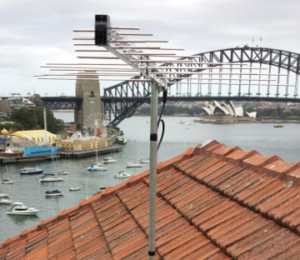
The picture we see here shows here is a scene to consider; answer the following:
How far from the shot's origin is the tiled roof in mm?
1974

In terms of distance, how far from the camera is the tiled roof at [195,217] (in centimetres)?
197

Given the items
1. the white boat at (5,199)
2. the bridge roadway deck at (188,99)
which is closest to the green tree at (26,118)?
the bridge roadway deck at (188,99)

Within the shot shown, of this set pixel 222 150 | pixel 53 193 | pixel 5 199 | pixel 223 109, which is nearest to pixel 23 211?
pixel 5 199

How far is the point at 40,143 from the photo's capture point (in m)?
47.5

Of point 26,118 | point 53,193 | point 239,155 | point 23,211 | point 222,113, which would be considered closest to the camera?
point 239,155

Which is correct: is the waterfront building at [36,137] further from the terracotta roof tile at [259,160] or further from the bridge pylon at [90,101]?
the terracotta roof tile at [259,160]

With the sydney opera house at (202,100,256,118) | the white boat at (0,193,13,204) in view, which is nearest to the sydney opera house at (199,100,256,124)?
the sydney opera house at (202,100,256,118)

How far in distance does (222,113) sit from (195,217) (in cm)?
11636

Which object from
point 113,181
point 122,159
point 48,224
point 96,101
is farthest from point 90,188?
point 96,101

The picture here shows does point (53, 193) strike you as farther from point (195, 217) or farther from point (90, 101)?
point (90, 101)

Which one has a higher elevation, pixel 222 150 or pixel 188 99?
pixel 222 150

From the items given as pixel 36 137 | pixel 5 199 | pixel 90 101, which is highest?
pixel 90 101

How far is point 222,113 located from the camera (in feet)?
384

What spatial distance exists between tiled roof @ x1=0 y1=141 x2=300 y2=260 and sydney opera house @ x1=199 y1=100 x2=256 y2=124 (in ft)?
366
